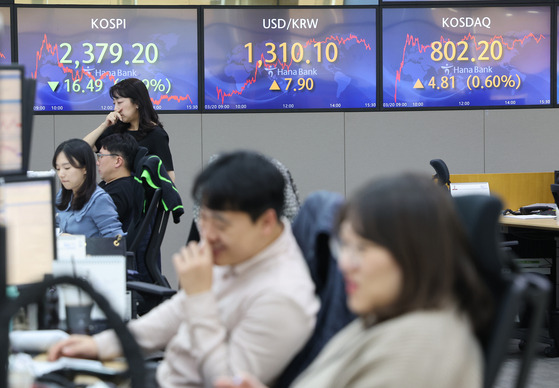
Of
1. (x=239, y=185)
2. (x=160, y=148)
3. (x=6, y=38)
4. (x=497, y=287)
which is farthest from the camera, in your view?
(x=6, y=38)

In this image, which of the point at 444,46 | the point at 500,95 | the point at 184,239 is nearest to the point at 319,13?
the point at 444,46

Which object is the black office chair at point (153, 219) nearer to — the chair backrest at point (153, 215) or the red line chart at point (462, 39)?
the chair backrest at point (153, 215)

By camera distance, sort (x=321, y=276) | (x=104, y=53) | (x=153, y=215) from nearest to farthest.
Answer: (x=321, y=276) → (x=153, y=215) → (x=104, y=53)

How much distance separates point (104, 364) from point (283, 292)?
43 cm

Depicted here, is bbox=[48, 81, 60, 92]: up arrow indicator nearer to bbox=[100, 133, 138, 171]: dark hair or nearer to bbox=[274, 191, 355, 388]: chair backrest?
bbox=[100, 133, 138, 171]: dark hair

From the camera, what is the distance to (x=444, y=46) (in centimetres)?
585

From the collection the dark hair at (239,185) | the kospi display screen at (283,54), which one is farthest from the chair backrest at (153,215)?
the dark hair at (239,185)

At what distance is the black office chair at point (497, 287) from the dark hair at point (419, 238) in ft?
0.18

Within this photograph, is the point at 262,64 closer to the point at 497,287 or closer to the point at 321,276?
the point at 321,276

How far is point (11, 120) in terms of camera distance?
1729 millimetres

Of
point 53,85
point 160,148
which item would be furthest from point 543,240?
point 53,85

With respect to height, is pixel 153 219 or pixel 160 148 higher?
pixel 160 148

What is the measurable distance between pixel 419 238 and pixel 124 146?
3.20m

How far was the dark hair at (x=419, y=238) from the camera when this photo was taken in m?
1.04
